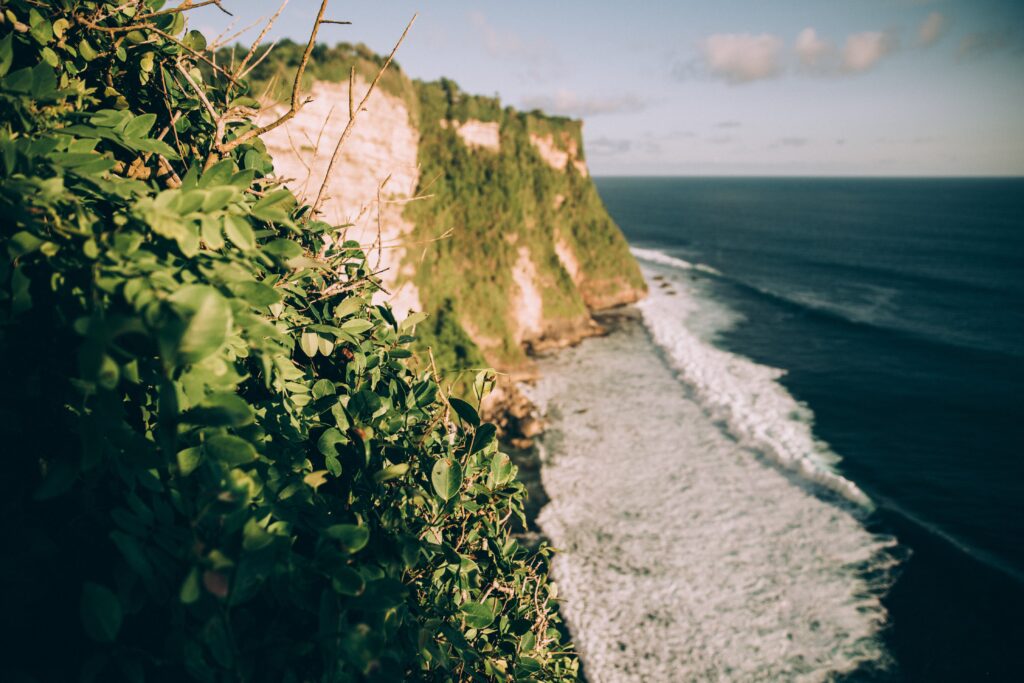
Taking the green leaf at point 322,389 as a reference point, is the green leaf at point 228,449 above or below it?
above

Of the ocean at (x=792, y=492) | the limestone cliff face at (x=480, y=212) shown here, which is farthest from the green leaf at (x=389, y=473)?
the limestone cliff face at (x=480, y=212)

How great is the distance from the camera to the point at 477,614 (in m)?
2.05

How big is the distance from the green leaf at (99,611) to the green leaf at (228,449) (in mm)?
341

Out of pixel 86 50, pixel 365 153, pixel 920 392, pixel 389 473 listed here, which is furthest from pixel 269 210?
pixel 920 392

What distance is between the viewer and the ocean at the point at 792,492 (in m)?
11.3

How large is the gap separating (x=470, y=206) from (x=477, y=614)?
28.5 m

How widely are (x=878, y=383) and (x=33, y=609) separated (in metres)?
31.1

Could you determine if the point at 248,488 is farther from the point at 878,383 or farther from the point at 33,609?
the point at 878,383

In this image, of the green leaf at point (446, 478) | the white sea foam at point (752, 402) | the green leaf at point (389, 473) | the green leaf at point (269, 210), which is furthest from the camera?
the white sea foam at point (752, 402)

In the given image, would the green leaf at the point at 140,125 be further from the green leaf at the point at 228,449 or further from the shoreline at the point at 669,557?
the shoreline at the point at 669,557

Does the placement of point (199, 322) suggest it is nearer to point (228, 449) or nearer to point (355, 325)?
point (228, 449)

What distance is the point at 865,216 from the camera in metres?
95.9

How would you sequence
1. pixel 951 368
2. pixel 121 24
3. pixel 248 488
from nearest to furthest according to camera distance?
pixel 248 488, pixel 121 24, pixel 951 368

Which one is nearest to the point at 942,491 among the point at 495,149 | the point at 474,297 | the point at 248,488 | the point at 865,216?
the point at 474,297
